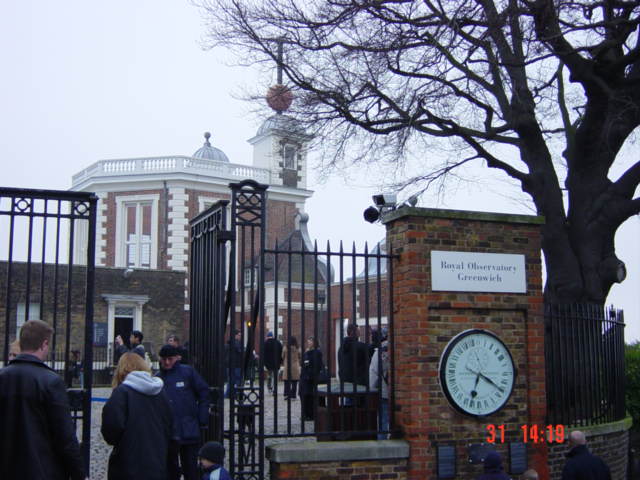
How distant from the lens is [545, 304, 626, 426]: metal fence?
9555mm

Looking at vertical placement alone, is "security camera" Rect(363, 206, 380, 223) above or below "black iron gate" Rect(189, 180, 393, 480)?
above

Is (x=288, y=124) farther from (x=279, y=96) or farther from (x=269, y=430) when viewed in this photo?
(x=269, y=430)

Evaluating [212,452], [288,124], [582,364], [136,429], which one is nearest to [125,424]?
[136,429]

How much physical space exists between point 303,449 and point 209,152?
138ft

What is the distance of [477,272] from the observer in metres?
8.43

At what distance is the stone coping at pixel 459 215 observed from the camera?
823 cm

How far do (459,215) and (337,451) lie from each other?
2.75 metres

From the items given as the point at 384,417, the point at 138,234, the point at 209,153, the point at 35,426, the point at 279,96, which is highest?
the point at 209,153

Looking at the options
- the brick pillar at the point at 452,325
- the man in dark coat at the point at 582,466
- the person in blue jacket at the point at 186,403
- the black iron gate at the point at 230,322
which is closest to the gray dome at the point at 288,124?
the black iron gate at the point at 230,322

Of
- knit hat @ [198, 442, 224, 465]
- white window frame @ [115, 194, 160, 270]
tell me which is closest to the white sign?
knit hat @ [198, 442, 224, 465]

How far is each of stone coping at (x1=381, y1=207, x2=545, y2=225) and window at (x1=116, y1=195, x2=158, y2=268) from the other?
3451cm

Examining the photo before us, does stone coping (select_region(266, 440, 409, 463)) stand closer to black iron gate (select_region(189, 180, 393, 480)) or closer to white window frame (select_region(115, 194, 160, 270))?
black iron gate (select_region(189, 180, 393, 480))

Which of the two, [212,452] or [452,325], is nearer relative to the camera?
[212,452]
